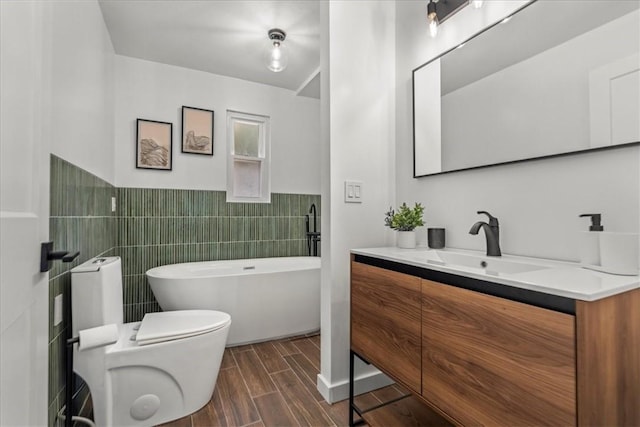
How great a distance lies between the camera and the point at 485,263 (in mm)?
1286

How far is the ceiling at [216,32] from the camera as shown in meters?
2.22

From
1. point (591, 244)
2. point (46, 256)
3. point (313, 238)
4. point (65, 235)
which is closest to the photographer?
point (46, 256)

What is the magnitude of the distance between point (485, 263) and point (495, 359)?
53cm

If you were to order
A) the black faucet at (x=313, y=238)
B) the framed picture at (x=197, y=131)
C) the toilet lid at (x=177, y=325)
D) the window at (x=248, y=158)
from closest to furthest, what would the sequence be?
1. the toilet lid at (x=177, y=325)
2. the framed picture at (x=197, y=131)
3. the window at (x=248, y=158)
4. the black faucet at (x=313, y=238)

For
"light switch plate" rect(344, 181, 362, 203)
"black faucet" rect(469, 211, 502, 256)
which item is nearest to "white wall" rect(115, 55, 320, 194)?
"light switch plate" rect(344, 181, 362, 203)

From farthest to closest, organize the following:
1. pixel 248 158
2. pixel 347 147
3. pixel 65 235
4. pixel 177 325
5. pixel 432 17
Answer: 1. pixel 248 158
2. pixel 347 147
3. pixel 177 325
4. pixel 432 17
5. pixel 65 235

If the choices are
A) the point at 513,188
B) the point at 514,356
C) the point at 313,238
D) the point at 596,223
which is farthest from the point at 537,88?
the point at 313,238

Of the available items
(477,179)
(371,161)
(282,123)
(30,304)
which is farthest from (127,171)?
(477,179)

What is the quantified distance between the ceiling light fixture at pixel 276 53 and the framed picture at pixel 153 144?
1.32 meters

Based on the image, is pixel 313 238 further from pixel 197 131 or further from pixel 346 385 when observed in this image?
pixel 346 385

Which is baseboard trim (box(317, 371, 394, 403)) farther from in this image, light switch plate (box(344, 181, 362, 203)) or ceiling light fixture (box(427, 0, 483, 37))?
ceiling light fixture (box(427, 0, 483, 37))

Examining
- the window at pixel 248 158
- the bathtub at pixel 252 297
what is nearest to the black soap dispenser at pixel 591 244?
the bathtub at pixel 252 297

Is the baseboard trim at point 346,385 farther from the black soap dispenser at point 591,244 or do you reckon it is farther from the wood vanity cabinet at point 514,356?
the black soap dispenser at point 591,244

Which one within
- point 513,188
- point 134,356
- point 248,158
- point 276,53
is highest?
point 276,53
